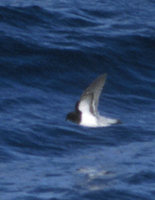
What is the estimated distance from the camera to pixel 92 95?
570 inches

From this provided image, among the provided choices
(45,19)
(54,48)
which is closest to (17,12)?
(45,19)

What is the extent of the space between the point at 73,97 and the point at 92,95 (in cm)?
378

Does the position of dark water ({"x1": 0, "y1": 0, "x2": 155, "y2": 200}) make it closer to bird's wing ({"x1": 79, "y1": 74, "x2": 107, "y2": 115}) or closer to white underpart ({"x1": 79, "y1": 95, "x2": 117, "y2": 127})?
white underpart ({"x1": 79, "y1": 95, "x2": 117, "y2": 127})

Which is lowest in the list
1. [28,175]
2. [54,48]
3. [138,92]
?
[28,175]

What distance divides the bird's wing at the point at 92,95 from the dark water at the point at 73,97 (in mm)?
1163

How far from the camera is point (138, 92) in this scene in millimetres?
18734

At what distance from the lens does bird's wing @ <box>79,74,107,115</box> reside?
14.2 m

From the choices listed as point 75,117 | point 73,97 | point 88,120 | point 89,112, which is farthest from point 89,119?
point 73,97

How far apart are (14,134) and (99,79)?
290 cm

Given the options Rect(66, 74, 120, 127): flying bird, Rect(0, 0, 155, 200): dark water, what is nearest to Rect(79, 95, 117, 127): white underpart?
Rect(66, 74, 120, 127): flying bird

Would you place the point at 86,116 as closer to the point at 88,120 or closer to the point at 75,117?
the point at 88,120

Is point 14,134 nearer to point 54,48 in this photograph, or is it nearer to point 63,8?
point 54,48

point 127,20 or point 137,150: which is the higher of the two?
point 127,20

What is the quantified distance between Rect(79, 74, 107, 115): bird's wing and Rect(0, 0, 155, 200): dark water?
1.16 m
